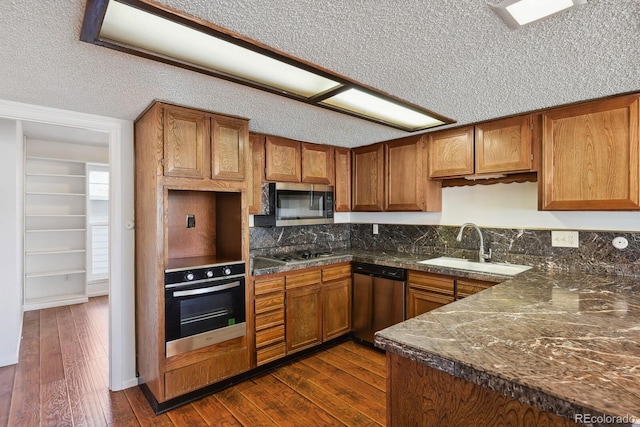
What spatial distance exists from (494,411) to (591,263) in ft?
7.14

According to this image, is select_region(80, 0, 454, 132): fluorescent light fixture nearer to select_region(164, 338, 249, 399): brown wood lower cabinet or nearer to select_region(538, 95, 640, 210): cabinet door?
select_region(538, 95, 640, 210): cabinet door

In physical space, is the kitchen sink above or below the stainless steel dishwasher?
above

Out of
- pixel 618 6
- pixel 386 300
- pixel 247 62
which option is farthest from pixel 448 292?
pixel 247 62

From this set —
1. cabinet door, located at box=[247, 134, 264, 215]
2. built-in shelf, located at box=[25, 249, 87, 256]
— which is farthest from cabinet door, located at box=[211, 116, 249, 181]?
built-in shelf, located at box=[25, 249, 87, 256]

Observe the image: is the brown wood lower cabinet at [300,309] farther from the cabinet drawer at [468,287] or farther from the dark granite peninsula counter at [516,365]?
the dark granite peninsula counter at [516,365]

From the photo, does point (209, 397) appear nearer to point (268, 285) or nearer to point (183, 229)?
point (268, 285)

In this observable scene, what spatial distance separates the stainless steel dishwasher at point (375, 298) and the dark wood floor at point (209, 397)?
0.26 m

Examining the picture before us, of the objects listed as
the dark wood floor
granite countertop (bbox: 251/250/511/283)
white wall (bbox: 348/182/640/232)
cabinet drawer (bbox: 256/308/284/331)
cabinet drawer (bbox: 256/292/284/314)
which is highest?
white wall (bbox: 348/182/640/232)

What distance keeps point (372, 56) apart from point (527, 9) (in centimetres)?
63

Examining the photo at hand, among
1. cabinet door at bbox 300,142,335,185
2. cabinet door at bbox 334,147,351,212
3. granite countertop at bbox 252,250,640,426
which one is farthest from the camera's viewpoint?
cabinet door at bbox 334,147,351,212

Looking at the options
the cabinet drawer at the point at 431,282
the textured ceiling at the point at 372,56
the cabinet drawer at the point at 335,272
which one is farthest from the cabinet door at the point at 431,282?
the textured ceiling at the point at 372,56

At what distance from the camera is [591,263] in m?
2.50

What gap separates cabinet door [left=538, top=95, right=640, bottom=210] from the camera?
2137mm

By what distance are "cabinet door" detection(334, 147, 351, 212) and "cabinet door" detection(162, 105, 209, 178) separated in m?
1.74
